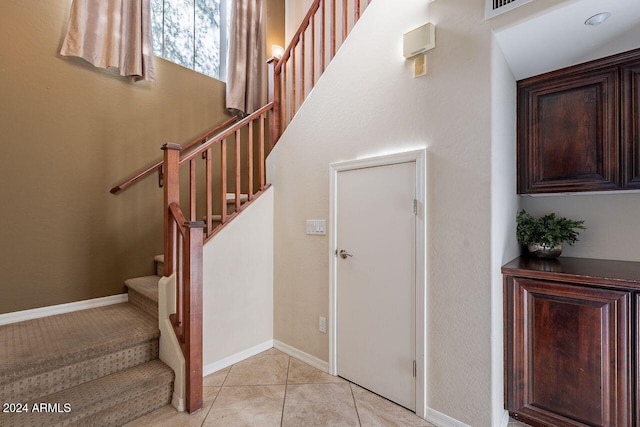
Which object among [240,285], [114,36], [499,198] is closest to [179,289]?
[240,285]

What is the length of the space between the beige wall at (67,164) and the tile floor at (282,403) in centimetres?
158

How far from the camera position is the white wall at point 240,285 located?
93.4 inches

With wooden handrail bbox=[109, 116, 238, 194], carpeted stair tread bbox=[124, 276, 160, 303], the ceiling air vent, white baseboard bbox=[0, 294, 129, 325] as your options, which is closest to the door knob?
carpeted stair tread bbox=[124, 276, 160, 303]

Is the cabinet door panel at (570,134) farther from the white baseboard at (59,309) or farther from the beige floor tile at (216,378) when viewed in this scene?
the white baseboard at (59,309)

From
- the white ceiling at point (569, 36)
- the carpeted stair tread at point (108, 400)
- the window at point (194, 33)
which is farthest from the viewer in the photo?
the window at point (194, 33)

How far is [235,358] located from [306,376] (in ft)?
2.10

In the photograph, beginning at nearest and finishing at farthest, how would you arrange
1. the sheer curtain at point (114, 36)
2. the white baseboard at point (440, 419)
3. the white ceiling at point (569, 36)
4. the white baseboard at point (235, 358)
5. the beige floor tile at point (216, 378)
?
Answer: the white ceiling at point (569, 36), the white baseboard at point (440, 419), the beige floor tile at point (216, 378), the white baseboard at point (235, 358), the sheer curtain at point (114, 36)

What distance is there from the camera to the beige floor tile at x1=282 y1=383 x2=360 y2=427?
6.04 feet

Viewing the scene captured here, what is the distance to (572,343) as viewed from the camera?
1611 mm

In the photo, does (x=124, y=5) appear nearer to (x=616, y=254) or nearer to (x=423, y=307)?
(x=423, y=307)

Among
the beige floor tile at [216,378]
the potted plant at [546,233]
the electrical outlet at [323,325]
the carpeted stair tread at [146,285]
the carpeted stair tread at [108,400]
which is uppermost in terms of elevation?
the potted plant at [546,233]

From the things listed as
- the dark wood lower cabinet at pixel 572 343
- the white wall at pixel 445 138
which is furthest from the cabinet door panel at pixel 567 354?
the white wall at pixel 445 138

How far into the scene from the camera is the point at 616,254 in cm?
196

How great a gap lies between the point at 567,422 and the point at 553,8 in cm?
214
